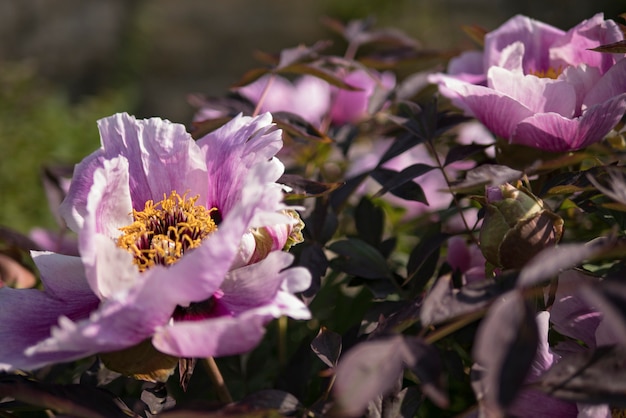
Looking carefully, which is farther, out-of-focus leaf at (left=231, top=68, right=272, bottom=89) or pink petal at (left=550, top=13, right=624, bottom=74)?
out-of-focus leaf at (left=231, top=68, right=272, bottom=89)

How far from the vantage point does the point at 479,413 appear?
1.20 ft

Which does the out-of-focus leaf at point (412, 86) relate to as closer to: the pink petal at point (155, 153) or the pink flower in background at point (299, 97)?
the pink flower in background at point (299, 97)

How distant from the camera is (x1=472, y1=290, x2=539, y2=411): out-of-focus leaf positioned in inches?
12.0

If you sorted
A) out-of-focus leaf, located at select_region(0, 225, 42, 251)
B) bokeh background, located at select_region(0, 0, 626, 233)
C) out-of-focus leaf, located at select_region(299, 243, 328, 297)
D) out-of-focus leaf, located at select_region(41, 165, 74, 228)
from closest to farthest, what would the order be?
out-of-focus leaf, located at select_region(299, 243, 328, 297)
out-of-focus leaf, located at select_region(0, 225, 42, 251)
out-of-focus leaf, located at select_region(41, 165, 74, 228)
bokeh background, located at select_region(0, 0, 626, 233)

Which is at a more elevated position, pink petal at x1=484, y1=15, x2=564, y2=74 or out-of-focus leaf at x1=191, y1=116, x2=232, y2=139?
pink petal at x1=484, y1=15, x2=564, y2=74

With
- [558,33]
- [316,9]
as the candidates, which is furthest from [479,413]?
[316,9]

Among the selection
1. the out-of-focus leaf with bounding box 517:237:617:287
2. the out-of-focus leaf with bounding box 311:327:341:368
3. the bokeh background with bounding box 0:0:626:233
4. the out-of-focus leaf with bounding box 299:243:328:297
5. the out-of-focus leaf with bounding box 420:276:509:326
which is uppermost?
the out-of-focus leaf with bounding box 517:237:617:287

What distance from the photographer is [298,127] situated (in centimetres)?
61

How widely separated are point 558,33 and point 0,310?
1.47 feet

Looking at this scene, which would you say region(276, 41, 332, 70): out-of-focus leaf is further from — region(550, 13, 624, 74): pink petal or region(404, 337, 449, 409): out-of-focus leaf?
region(404, 337, 449, 409): out-of-focus leaf

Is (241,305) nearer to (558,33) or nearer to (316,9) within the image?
(558,33)

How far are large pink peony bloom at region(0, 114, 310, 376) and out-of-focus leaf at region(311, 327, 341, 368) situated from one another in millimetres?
47

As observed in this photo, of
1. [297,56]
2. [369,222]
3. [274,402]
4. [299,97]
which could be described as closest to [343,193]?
[369,222]

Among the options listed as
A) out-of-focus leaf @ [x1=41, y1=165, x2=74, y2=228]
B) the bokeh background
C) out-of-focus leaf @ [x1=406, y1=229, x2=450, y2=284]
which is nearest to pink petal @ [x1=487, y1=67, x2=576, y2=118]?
out-of-focus leaf @ [x1=406, y1=229, x2=450, y2=284]
